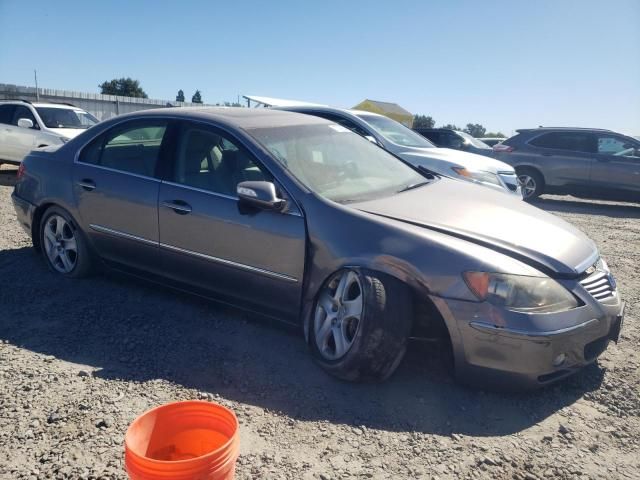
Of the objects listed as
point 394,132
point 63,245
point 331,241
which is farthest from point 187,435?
point 394,132

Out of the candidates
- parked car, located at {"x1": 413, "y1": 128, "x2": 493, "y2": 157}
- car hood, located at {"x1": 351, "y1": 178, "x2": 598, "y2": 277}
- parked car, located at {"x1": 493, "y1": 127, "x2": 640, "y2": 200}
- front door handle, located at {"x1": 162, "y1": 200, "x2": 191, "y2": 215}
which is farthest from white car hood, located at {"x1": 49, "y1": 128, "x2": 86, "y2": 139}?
car hood, located at {"x1": 351, "y1": 178, "x2": 598, "y2": 277}

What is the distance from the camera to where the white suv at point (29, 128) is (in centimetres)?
1043

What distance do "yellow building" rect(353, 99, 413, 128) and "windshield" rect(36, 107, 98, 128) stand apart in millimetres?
14565

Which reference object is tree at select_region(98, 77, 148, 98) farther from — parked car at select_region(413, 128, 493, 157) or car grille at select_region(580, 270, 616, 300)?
car grille at select_region(580, 270, 616, 300)

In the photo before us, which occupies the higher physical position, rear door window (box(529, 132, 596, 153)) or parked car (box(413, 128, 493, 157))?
rear door window (box(529, 132, 596, 153))

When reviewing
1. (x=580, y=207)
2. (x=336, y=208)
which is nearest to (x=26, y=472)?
(x=336, y=208)

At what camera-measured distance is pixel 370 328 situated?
283cm

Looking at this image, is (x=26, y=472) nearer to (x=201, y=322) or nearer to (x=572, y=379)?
(x=201, y=322)

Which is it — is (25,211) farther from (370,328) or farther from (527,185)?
(527,185)

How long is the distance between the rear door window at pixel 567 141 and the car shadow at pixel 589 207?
1145mm

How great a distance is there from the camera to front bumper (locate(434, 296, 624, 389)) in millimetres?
2691

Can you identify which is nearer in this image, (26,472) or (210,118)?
(26,472)

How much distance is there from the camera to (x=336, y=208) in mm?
3143

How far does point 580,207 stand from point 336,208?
9.33 m
